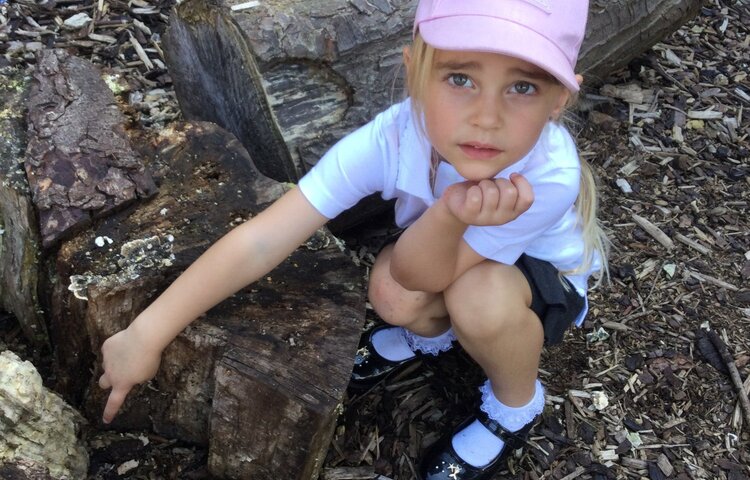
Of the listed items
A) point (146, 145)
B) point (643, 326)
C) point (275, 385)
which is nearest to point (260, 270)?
point (275, 385)

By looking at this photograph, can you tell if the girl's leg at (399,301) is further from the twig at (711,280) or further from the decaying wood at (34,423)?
the twig at (711,280)

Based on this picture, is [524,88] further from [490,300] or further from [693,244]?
[693,244]

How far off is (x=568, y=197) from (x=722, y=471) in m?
1.02

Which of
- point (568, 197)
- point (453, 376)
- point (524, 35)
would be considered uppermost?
point (524, 35)

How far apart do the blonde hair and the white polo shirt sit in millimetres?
49

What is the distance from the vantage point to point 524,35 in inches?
56.5

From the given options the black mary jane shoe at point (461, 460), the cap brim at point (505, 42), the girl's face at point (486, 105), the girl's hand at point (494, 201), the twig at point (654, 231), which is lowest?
the twig at point (654, 231)

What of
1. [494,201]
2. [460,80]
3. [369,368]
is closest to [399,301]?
[369,368]

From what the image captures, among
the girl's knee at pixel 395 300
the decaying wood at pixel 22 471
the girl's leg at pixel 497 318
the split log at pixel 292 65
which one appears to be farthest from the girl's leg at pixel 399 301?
the decaying wood at pixel 22 471

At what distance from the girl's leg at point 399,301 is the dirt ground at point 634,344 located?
339 millimetres

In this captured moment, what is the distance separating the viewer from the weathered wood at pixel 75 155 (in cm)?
186

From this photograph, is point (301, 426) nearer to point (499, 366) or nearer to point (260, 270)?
point (260, 270)

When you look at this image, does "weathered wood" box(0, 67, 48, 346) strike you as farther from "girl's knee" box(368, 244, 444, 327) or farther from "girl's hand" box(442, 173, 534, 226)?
"girl's hand" box(442, 173, 534, 226)

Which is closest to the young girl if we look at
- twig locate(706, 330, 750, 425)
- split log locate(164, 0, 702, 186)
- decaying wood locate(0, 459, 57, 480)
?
decaying wood locate(0, 459, 57, 480)
